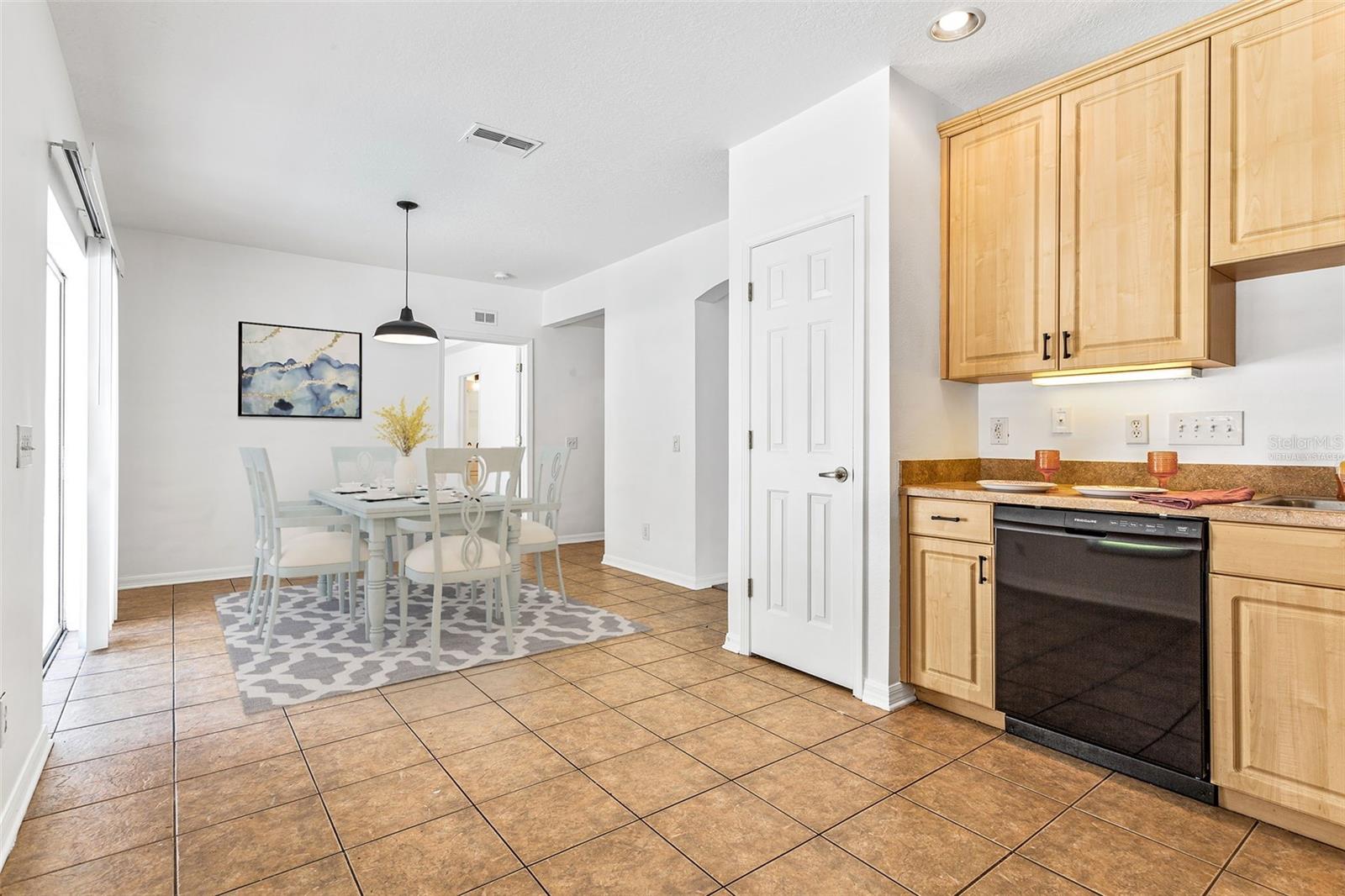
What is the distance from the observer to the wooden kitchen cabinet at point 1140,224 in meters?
2.27

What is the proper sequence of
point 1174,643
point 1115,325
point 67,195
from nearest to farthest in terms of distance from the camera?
point 1174,643, point 1115,325, point 67,195

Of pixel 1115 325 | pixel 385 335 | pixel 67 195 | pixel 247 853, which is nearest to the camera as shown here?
pixel 247 853

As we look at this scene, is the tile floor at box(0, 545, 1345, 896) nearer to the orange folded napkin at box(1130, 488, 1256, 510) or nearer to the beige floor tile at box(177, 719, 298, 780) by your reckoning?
the beige floor tile at box(177, 719, 298, 780)

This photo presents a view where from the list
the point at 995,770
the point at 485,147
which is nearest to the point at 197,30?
the point at 485,147

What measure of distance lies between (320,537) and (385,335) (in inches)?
60.9

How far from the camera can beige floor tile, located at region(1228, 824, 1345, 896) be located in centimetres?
165

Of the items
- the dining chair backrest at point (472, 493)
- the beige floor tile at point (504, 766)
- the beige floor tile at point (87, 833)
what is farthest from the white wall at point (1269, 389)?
the beige floor tile at point (87, 833)

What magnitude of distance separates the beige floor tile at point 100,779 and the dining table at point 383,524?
1195mm

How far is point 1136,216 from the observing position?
241cm

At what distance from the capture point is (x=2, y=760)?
1.80 meters

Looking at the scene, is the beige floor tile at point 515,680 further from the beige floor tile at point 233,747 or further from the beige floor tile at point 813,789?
the beige floor tile at point 813,789

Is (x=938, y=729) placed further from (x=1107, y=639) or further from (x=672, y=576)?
(x=672, y=576)

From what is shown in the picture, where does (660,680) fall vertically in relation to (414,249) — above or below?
below

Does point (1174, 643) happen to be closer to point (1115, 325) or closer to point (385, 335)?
point (1115, 325)
